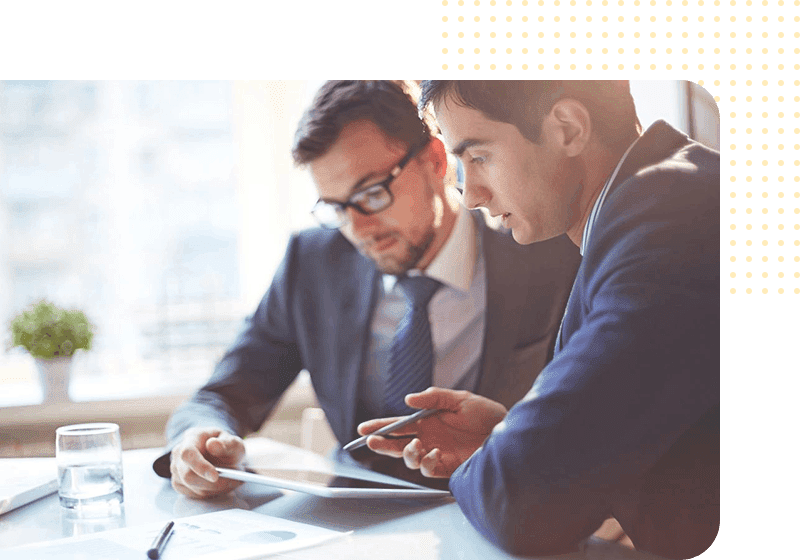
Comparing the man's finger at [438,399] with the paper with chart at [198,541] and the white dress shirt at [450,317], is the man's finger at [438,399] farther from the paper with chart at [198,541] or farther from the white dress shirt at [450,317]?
the paper with chart at [198,541]

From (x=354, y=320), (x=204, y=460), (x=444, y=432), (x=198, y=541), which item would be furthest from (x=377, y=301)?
(x=198, y=541)

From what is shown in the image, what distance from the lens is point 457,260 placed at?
1230 millimetres

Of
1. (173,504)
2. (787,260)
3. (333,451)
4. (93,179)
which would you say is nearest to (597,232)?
(787,260)

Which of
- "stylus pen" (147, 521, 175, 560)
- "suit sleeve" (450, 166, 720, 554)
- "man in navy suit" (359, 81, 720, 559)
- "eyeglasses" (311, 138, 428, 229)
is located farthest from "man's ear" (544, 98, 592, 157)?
"stylus pen" (147, 521, 175, 560)

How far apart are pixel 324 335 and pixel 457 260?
11.0 inches

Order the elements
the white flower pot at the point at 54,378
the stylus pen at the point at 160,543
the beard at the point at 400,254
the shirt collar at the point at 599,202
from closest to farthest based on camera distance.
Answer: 1. the stylus pen at the point at 160,543
2. the shirt collar at the point at 599,202
3. the white flower pot at the point at 54,378
4. the beard at the point at 400,254

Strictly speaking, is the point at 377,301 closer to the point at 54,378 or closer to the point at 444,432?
the point at 444,432

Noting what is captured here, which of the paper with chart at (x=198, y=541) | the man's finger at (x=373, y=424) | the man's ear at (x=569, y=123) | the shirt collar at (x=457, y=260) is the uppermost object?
the man's ear at (x=569, y=123)

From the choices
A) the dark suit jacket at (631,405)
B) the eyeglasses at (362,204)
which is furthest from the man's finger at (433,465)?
the eyeglasses at (362,204)

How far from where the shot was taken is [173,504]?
1.08 metres

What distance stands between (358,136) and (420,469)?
53 centimetres

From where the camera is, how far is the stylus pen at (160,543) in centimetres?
92

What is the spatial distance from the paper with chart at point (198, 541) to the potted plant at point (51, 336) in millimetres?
274

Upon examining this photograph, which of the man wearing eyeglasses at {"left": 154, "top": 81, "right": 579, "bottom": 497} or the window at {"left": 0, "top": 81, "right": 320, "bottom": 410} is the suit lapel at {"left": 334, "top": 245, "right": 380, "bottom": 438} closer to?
the man wearing eyeglasses at {"left": 154, "top": 81, "right": 579, "bottom": 497}
